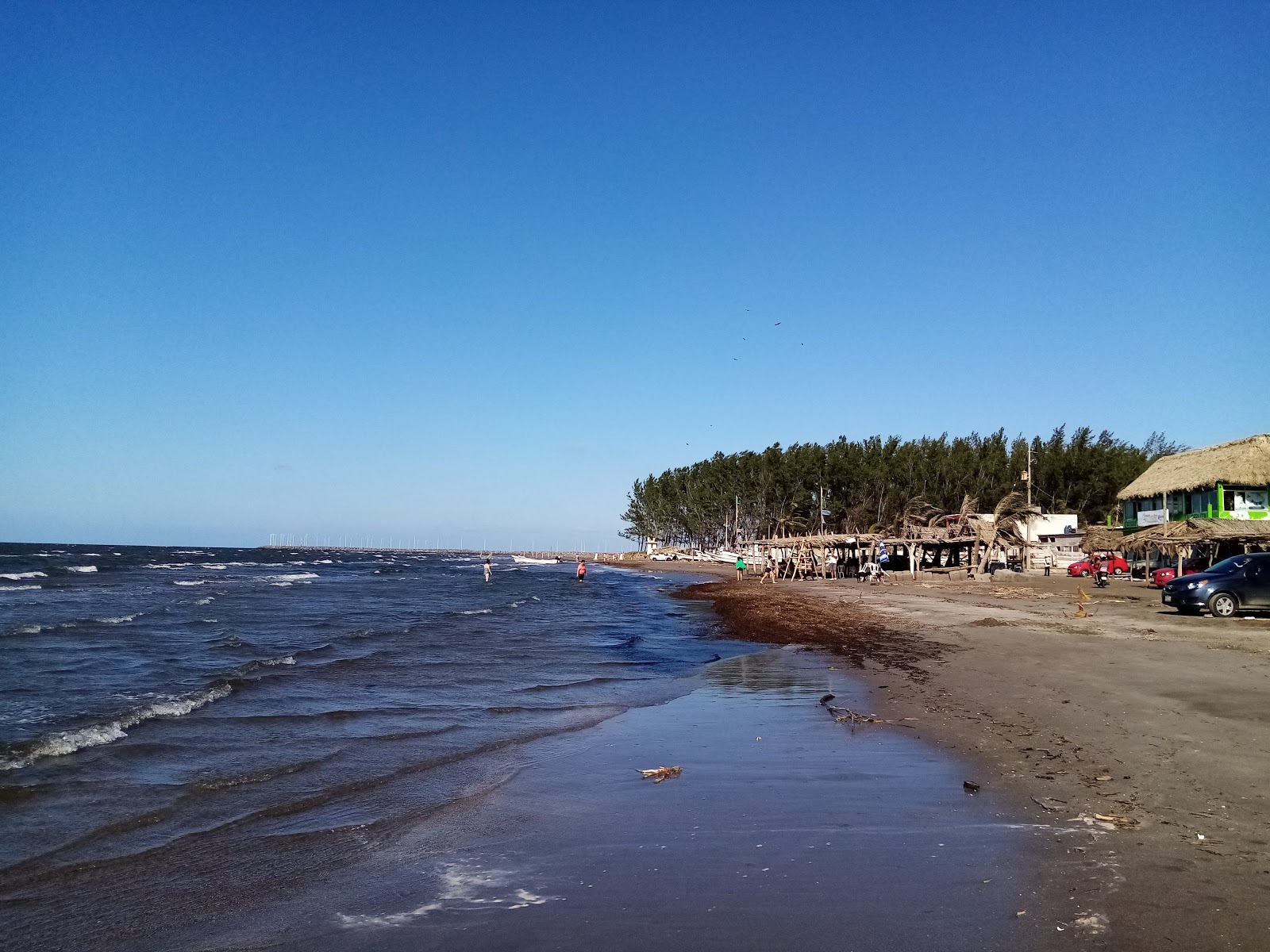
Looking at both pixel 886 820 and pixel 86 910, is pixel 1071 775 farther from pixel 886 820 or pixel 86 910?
pixel 86 910

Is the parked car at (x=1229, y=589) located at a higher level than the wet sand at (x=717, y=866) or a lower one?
higher

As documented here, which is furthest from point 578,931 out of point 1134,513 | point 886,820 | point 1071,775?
point 1134,513

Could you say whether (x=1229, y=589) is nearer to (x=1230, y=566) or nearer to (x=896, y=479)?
(x=1230, y=566)

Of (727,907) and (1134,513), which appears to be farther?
(1134,513)

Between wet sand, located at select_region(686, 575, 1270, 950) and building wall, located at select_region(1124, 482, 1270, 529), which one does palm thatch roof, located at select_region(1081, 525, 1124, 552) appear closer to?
building wall, located at select_region(1124, 482, 1270, 529)

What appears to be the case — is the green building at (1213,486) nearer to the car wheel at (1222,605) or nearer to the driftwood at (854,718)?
the car wheel at (1222,605)

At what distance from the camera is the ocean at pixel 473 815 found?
5.32m

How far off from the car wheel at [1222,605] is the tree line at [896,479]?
43.6 metres

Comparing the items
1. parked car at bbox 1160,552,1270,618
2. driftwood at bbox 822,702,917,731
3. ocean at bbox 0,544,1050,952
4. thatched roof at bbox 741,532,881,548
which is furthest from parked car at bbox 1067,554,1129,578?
driftwood at bbox 822,702,917,731

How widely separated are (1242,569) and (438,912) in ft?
73.2

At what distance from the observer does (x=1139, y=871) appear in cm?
539

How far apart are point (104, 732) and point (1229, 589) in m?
23.4

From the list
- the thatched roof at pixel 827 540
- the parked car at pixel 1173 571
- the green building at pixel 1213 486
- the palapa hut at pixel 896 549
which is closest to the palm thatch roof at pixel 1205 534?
the parked car at pixel 1173 571

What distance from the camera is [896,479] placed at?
8881cm
